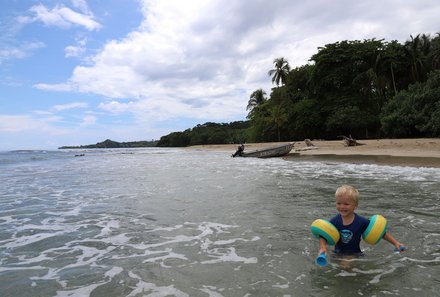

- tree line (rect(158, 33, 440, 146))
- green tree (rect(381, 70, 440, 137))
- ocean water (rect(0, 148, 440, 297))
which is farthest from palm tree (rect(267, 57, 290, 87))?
ocean water (rect(0, 148, 440, 297))

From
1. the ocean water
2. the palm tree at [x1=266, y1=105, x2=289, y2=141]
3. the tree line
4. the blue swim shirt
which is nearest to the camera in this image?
the ocean water

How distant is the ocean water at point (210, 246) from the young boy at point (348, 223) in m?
0.19

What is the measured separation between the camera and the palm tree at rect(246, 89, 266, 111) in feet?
221

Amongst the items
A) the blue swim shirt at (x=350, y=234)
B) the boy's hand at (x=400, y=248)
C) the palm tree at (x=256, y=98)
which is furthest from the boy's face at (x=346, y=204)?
the palm tree at (x=256, y=98)

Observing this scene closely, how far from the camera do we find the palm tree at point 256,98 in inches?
2648

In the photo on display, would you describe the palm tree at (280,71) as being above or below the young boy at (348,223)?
above

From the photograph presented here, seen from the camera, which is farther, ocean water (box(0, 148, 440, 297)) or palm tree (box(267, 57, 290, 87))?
palm tree (box(267, 57, 290, 87))

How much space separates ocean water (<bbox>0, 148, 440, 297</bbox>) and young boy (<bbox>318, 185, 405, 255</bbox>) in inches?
7.4

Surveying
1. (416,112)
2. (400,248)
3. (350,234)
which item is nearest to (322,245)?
(350,234)

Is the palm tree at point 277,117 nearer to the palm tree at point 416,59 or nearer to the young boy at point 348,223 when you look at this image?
the palm tree at point 416,59

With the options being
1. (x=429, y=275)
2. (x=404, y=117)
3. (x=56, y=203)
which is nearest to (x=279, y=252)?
(x=429, y=275)

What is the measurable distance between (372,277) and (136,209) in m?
5.93

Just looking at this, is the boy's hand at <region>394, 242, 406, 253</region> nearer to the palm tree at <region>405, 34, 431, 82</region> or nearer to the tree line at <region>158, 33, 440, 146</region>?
the tree line at <region>158, 33, 440, 146</region>

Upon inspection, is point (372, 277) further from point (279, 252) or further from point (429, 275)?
point (279, 252)
